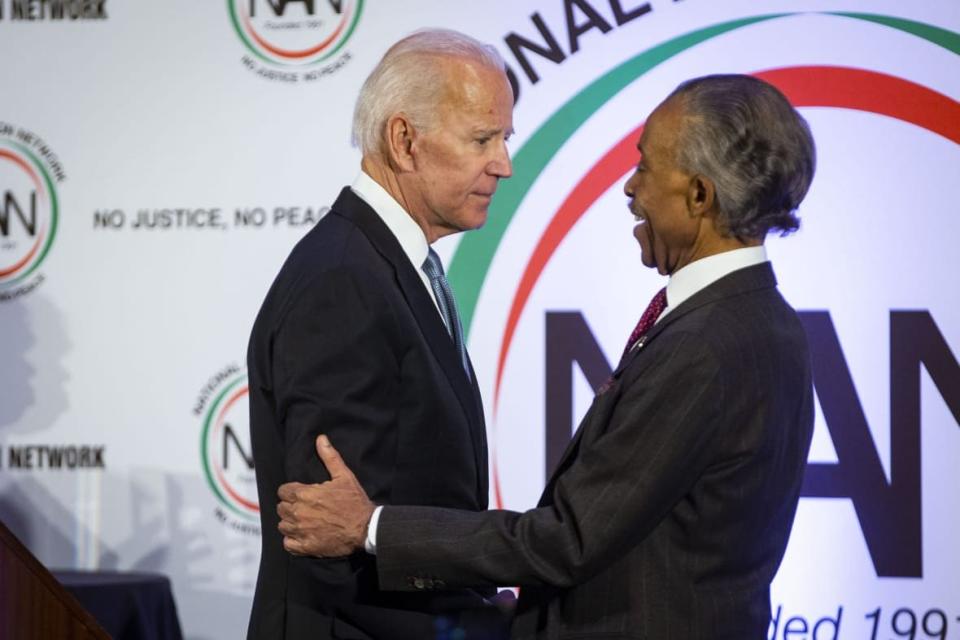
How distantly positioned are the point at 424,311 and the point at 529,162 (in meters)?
1.84

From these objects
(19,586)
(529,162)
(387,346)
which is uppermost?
(529,162)

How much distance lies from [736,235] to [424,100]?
56cm

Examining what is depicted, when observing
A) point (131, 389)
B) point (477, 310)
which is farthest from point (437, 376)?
point (131, 389)

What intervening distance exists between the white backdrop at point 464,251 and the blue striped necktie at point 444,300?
4.92 feet

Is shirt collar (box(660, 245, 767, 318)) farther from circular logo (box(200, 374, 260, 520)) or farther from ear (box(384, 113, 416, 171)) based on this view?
circular logo (box(200, 374, 260, 520))

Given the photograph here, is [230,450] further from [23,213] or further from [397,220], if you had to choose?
[397,220]

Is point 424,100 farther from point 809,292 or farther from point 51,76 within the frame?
point 51,76

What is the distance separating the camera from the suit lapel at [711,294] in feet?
5.82

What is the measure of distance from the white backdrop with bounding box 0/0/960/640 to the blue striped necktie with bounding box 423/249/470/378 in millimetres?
1501

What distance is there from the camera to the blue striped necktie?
6.91ft

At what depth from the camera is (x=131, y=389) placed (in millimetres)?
3838

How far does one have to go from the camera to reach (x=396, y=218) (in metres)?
2.08

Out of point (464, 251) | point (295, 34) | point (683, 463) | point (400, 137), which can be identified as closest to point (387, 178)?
point (400, 137)

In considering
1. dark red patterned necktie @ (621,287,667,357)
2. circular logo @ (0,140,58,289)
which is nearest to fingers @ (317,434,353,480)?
dark red patterned necktie @ (621,287,667,357)
